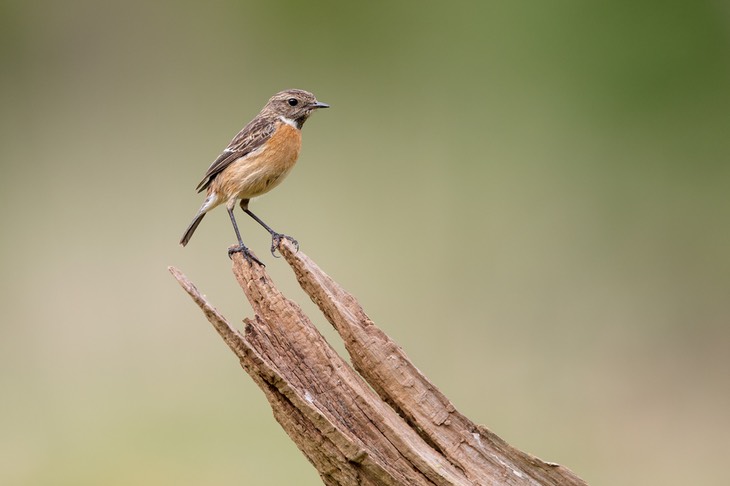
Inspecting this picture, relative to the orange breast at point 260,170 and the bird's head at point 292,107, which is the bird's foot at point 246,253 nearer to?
the orange breast at point 260,170

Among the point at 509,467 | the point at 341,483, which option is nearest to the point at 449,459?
the point at 509,467

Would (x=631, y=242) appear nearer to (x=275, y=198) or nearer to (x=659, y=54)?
(x=659, y=54)

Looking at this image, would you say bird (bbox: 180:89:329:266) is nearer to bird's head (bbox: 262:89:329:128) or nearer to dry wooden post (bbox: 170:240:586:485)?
bird's head (bbox: 262:89:329:128)

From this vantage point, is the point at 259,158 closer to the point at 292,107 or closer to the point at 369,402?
the point at 292,107

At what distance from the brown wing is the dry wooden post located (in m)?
1.67

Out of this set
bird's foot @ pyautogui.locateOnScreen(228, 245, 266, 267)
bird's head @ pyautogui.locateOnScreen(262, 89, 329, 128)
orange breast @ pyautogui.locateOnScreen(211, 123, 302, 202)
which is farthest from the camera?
bird's head @ pyautogui.locateOnScreen(262, 89, 329, 128)

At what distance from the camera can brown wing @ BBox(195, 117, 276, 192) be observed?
238 inches

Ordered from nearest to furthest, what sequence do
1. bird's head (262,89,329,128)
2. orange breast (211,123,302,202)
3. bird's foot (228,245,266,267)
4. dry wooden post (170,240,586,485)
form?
dry wooden post (170,240,586,485)
bird's foot (228,245,266,267)
orange breast (211,123,302,202)
bird's head (262,89,329,128)

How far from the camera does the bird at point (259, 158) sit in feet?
19.5

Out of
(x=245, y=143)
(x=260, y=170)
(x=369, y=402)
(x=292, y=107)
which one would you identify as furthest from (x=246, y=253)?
(x=292, y=107)

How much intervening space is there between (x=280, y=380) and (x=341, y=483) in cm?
48

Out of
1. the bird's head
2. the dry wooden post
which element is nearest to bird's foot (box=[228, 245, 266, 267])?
the dry wooden post

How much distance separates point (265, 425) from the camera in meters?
8.98

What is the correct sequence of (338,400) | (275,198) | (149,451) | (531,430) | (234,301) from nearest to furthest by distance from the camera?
(338,400) → (149,451) → (531,430) → (234,301) → (275,198)
